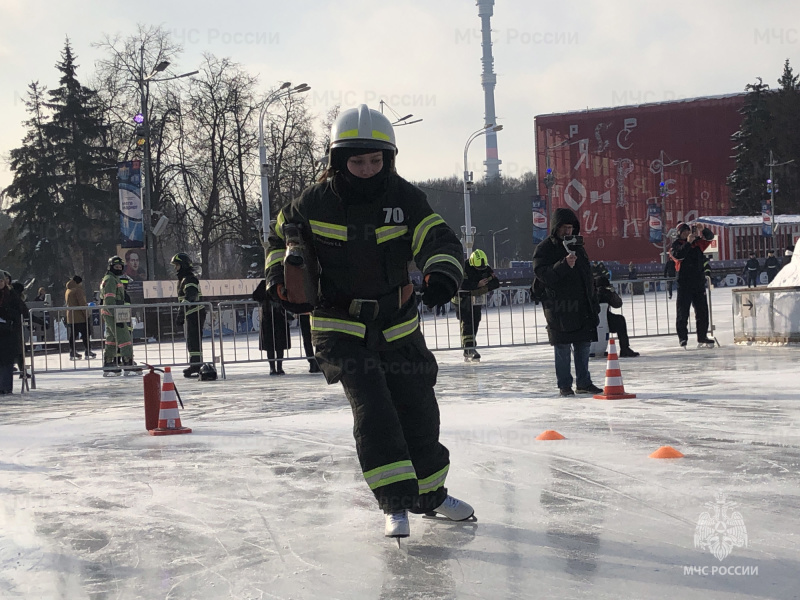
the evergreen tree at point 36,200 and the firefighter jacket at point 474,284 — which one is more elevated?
the evergreen tree at point 36,200

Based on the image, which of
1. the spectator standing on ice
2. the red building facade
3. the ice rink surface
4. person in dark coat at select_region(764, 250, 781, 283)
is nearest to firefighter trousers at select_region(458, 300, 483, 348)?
the ice rink surface

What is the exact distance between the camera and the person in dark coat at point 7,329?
551 inches

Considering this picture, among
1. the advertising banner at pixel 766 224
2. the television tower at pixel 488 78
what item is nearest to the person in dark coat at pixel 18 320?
the advertising banner at pixel 766 224

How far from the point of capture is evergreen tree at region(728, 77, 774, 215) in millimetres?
73812

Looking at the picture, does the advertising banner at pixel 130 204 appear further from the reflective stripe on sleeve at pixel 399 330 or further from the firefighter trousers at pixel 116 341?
the reflective stripe on sleeve at pixel 399 330

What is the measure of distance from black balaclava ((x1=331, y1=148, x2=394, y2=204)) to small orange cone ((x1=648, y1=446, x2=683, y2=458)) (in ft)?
9.75

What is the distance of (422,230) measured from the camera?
4633 millimetres

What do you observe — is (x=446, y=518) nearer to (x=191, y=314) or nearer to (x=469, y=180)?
(x=191, y=314)

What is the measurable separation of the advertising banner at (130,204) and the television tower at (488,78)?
121 metres

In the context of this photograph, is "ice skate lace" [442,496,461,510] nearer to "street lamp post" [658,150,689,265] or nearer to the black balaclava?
the black balaclava

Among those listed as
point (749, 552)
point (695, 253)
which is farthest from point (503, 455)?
point (695, 253)

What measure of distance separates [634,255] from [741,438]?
234ft

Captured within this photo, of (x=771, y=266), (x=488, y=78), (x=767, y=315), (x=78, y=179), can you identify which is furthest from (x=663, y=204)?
(x=488, y=78)

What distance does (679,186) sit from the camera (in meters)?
76.7
